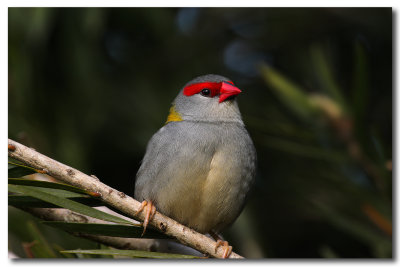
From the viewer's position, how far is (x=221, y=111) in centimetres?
276

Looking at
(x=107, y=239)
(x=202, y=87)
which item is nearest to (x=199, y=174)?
(x=107, y=239)

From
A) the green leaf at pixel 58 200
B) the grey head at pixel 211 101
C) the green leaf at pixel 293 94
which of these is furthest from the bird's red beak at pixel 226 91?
the green leaf at pixel 58 200

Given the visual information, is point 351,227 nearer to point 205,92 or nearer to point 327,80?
point 327,80

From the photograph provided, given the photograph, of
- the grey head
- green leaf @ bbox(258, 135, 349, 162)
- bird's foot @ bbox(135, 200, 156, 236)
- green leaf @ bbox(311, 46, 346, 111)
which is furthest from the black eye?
bird's foot @ bbox(135, 200, 156, 236)

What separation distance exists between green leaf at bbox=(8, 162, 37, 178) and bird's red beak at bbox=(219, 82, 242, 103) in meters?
1.20

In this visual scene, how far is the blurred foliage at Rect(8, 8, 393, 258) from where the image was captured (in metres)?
3.04

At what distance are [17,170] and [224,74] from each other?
193cm

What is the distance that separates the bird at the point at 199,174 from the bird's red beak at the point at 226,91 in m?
0.19

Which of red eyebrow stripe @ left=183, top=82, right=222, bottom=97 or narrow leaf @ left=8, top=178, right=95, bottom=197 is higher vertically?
red eyebrow stripe @ left=183, top=82, right=222, bottom=97

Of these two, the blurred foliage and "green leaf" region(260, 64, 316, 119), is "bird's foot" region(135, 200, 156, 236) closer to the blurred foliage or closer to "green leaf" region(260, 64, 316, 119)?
the blurred foliage

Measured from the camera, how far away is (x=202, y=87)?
278 centimetres

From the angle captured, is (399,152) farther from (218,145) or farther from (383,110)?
(218,145)

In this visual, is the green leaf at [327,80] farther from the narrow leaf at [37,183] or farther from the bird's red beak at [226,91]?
the narrow leaf at [37,183]

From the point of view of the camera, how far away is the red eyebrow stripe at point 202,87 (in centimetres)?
276
